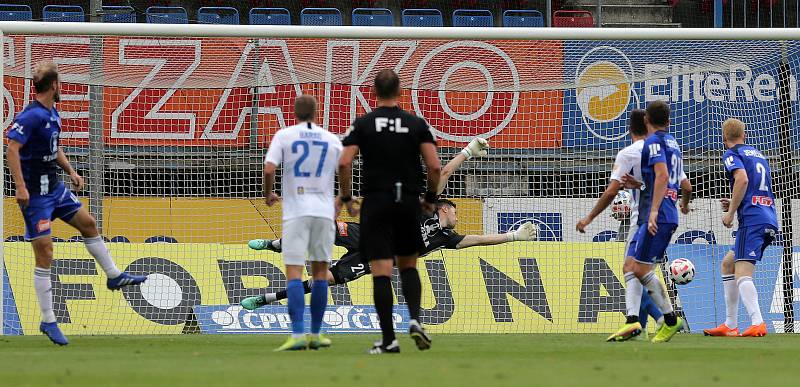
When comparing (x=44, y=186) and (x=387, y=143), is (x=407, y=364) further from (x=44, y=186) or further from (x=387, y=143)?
(x=44, y=186)

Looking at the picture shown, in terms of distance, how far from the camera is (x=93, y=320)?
1509cm

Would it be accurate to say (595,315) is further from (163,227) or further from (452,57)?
(163,227)

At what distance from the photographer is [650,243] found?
37.1ft

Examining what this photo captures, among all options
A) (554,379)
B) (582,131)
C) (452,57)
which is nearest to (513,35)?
(452,57)

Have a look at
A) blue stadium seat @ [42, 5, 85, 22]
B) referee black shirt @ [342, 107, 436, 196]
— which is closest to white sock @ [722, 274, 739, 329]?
referee black shirt @ [342, 107, 436, 196]

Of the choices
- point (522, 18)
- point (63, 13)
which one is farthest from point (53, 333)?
point (522, 18)

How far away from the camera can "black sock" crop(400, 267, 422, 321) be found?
9.41 metres

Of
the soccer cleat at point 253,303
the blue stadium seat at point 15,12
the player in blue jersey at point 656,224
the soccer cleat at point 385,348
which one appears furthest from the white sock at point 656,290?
the blue stadium seat at point 15,12

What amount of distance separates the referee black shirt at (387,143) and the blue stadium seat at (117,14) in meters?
14.3

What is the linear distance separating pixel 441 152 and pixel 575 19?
885 cm

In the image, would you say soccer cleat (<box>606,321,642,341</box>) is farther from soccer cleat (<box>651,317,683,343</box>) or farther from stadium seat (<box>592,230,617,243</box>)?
stadium seat (<box>592,230,617,243</box>)

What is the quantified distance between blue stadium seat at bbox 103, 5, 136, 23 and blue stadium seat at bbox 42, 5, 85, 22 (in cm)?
54

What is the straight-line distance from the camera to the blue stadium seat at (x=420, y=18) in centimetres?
2514

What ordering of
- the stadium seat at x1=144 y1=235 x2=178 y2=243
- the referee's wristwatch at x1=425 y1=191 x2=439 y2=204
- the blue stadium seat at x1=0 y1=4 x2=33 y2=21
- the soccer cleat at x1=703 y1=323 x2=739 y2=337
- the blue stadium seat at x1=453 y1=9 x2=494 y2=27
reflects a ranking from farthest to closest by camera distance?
the blue stadium seat at x1=453 y1=9 x2=494 y2=27
the blue stadium seat at x1=0 y1=4 x2=33 y2=21
the stadium seat at x1=144 y1=235 x2=178 y2=243
the soccer cleat at x1=703 y1=323 x2=739 y2=337
the referee's wristwatch at x1=425 y1=191 x2=439 y2=204
